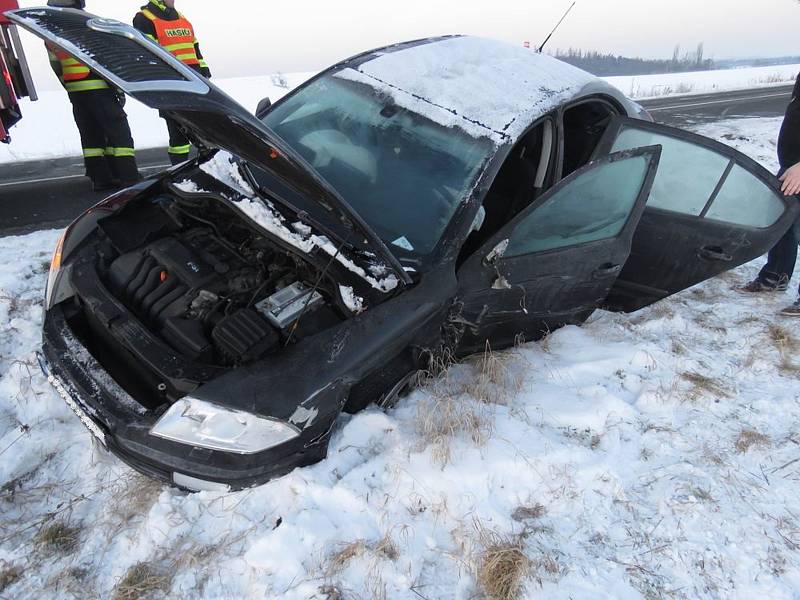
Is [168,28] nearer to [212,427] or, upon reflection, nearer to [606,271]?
[606,271]

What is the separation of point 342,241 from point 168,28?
4.36 metres

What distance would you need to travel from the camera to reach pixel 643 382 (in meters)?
2.76

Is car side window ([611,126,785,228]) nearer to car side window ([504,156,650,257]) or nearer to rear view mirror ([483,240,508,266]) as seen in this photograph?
car side window ([504,156,650,257])

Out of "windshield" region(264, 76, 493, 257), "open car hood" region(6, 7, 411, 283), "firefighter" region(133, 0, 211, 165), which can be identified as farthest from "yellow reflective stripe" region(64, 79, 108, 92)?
"open car hood" region(6, 7, 411, 283)

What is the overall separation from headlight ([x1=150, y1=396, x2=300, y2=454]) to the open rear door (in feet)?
7.96

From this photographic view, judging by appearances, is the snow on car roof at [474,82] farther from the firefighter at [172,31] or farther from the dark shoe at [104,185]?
the dark shoe at [104,185]

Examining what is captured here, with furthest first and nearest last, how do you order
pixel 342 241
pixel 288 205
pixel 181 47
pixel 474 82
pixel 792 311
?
pixel 181 47 → pixel 792 311 → pixel 474 82 → pixel 288 205 → pixel 342 241

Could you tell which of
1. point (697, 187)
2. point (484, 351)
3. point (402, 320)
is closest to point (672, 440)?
point (484, 351)

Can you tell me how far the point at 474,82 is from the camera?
2.99m

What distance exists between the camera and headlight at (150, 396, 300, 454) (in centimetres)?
178

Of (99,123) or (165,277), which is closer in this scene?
(165,277)

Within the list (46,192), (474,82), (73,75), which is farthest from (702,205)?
(46,192)

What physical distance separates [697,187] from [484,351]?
164 centimetres

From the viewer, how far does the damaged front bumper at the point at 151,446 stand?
181cm
